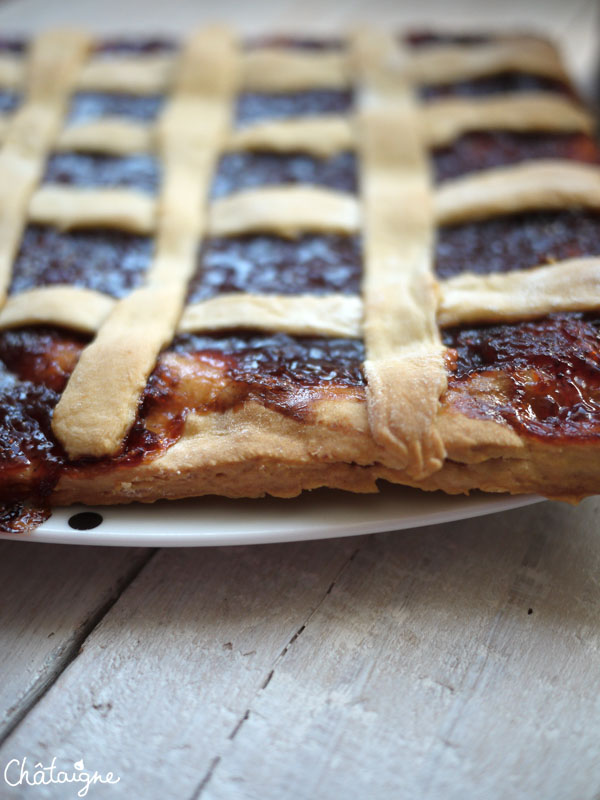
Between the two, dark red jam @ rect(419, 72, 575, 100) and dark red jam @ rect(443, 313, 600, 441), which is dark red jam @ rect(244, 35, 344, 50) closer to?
dark red jam @ rect(419, 72, 575, 100)

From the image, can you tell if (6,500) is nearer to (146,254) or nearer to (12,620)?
(12,620)

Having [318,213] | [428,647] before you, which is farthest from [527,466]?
[318,213]

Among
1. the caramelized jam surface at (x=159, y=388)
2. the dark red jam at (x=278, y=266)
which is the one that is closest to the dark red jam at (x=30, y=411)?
the caramelized jam surface at (x=159, y=388)

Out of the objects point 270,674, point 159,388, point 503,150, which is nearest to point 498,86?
point 503,150

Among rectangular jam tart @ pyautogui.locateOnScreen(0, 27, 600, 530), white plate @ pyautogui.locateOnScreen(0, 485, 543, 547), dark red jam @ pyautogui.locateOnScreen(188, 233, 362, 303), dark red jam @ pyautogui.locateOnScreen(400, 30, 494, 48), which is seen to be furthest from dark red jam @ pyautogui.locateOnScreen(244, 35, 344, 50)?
white plate @ pyautogui.locateOnScreen(0, 485, 543, 547)

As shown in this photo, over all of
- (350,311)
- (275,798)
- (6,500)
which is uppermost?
(350,311)

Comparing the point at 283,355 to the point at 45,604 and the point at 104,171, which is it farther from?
the point at 104,171

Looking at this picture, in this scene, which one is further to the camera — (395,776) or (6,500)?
(6,500)
